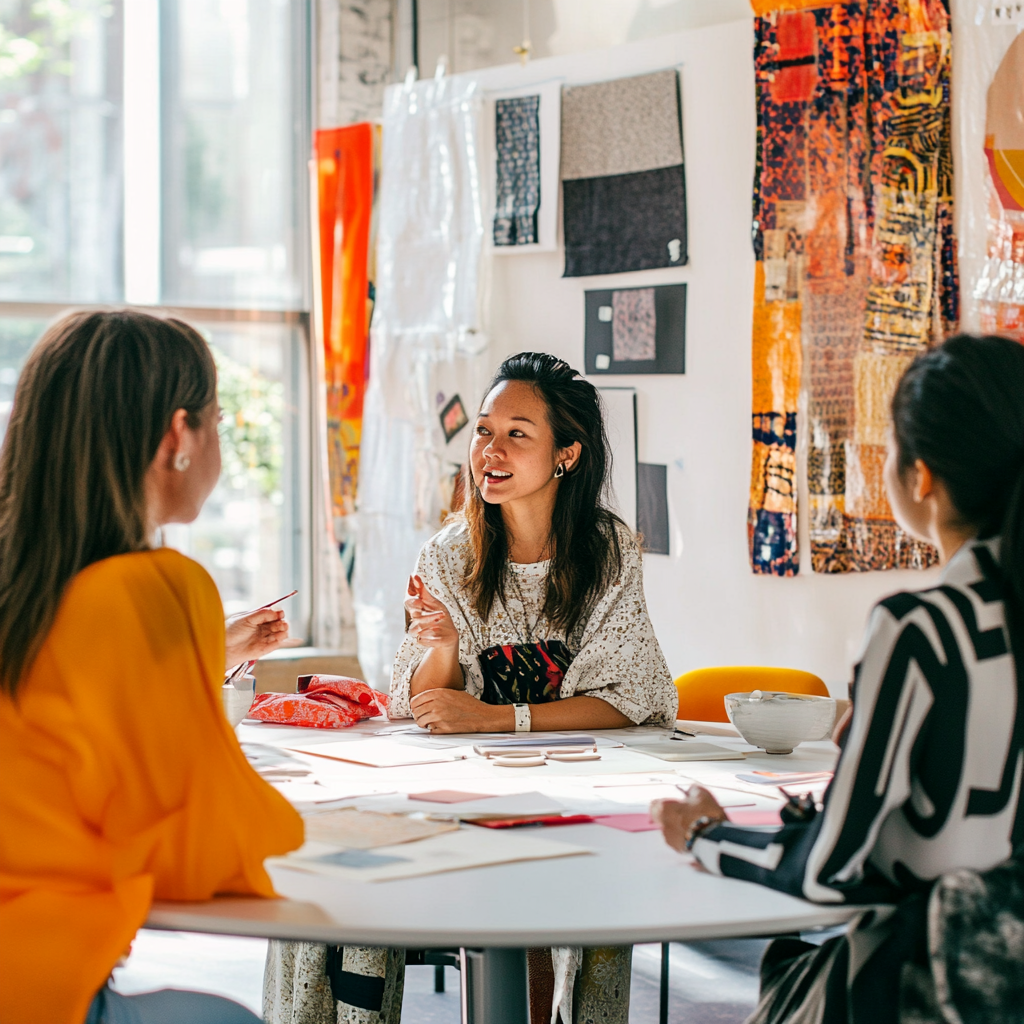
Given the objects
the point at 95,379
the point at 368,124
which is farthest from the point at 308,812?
the point at 368,124

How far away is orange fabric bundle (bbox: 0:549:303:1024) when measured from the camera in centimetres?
114

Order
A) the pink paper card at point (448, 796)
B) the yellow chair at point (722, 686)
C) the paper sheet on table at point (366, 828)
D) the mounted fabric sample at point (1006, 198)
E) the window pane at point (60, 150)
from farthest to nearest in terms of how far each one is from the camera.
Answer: the window pane at point (60, 150) → the mounted fabric sample at point (1006, 198) → the yellow chair at point (722, 686) → the pink paper card at point (448, 796) → the paper sheet on table at point (366, 828)

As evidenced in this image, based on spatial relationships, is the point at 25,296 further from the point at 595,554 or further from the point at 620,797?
the point at 620,797

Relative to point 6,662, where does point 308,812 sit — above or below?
below

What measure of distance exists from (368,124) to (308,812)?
3.34 metres

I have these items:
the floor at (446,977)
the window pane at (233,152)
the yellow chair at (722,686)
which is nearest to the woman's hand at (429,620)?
the yellow chair at (722,686)

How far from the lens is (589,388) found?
264cm

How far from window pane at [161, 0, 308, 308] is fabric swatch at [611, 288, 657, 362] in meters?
1.48

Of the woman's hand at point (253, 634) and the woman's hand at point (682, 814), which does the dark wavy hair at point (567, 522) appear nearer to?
the woman's hand at point (253, 634)

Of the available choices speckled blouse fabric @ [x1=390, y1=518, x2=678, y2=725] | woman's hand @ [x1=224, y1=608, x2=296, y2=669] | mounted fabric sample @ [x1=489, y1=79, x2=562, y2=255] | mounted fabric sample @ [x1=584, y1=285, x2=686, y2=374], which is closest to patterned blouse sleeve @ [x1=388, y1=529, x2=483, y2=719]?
speckled blouse fabric @ [x1=390, y1=518, x2=678, y2=725]

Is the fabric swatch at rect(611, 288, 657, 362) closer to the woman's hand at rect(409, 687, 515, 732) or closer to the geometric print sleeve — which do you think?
the woman's hand at rect(409, 687, 515, 732)

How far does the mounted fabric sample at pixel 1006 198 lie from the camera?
3008 millimetres

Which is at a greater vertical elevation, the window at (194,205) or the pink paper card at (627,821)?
the window at (194,205)

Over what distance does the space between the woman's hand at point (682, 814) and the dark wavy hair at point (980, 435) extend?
38cm
